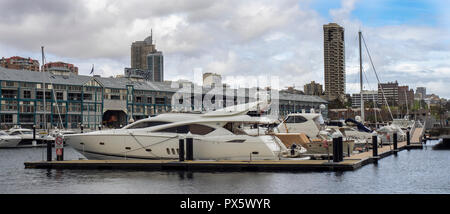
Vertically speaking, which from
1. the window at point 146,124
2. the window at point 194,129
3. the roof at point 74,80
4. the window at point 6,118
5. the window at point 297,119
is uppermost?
the roof at point 74,80

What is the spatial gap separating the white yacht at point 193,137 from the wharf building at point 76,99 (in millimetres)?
44085

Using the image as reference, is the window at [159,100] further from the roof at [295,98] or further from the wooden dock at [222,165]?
the wooden dock at [222,165]

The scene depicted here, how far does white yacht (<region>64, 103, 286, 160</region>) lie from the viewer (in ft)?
90.3

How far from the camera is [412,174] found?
2659 cm

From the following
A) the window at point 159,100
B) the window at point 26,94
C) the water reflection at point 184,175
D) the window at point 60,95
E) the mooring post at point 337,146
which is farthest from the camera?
the window at point 159,100

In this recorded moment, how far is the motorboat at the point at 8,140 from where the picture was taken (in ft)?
A: 180

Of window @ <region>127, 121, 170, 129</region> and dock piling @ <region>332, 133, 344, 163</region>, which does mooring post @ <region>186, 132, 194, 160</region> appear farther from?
dock piling @ <region>332, 133, 344, 163</region>

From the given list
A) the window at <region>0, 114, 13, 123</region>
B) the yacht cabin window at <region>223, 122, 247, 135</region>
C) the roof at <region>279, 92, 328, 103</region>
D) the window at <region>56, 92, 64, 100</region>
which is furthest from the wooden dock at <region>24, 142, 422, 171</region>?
the roof at <region>279, 92, 328, 103</region>

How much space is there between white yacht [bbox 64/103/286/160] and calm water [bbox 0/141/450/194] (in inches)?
84.1

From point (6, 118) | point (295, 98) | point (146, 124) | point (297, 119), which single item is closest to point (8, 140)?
point (6, 118)

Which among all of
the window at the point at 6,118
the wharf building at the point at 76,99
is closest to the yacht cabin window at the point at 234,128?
the wharf building at the point at 76,99

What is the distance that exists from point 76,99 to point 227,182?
3040 inches

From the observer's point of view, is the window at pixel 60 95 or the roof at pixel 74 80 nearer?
the roof at pixel 74 80
